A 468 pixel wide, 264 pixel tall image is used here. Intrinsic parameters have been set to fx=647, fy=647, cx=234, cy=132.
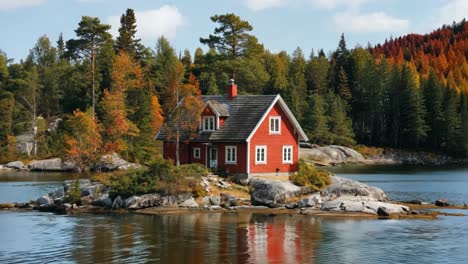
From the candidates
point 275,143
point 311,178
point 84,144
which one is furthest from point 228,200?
point 84,144

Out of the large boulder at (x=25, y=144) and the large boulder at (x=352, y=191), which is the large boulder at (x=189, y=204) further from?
the large boulder at (x=25, y=144)

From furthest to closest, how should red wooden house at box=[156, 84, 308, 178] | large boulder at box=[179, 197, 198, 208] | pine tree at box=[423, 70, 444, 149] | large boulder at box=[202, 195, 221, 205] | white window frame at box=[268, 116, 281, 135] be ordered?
pine tree at box=[423, 70, 444, 149] < white window frame at box=[268, 116, 281, 135] < red wooden house at box=[156, 84, 308, 178] < large boulder at box=[202, 195, 221, 205] < large boulder at box=[179, 197, 198, 208]

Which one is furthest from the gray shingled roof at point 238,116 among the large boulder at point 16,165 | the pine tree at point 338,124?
the pine tree at point 338,124

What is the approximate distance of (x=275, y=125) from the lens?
49062mm

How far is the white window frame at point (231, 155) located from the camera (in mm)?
47556

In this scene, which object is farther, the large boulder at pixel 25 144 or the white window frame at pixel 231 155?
the large boulder at pixel 25 144

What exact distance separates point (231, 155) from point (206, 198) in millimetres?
6686

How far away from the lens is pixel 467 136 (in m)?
111

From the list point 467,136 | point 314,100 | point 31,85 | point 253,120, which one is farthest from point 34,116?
point 467,136

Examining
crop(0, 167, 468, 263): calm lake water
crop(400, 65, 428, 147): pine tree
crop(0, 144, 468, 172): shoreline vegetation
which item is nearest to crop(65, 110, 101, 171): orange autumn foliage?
crop(0, 144, 468, 172): shoreline vegetation

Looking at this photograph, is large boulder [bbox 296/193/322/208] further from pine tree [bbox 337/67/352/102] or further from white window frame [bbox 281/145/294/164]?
pine tree [bbox 337/67/352/102]

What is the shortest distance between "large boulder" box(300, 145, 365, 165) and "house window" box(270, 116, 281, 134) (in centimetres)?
4854

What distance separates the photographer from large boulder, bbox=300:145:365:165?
99.0 metres

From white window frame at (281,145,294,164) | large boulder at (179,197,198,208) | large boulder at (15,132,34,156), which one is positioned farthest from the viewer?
large boulder at (15,132,34,156)
